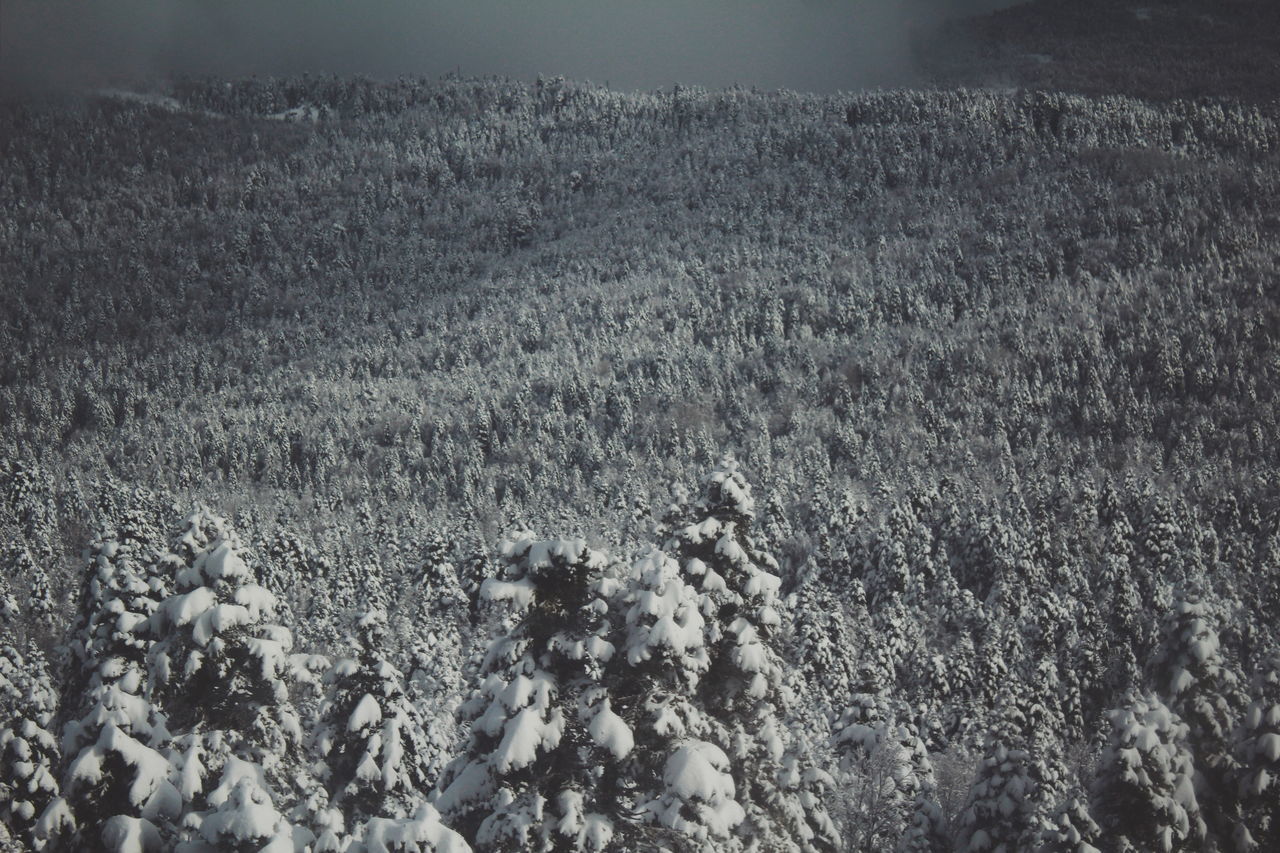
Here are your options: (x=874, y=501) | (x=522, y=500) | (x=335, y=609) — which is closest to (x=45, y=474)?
(x=522, y=500)

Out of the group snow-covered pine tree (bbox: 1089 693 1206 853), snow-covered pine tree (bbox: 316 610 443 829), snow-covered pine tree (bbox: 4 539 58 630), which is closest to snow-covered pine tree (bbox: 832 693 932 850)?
snow-covered pine tree (bbox: 1089 693 1206 853)

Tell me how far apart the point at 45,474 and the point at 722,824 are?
19680 centimetres

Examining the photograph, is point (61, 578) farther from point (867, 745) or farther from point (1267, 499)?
point (1267, 499)

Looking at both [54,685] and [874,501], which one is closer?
[54,685]

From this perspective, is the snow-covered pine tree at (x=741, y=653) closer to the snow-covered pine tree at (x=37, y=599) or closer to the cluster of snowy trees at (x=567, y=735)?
the cluster of snowy trees at (x=567, y=735)

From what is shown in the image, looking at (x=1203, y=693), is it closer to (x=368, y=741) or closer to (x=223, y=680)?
(x=368, y=741)

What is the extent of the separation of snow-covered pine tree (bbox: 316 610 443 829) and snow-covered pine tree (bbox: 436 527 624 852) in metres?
6.98

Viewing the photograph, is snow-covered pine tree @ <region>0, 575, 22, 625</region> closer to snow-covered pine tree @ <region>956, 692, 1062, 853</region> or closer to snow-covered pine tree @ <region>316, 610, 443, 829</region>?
snow-covered pine tree @ <region>316, 610, 443, 829</region>

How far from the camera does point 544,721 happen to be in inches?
468

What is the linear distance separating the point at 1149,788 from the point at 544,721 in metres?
12.3

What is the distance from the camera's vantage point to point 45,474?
17712 cm

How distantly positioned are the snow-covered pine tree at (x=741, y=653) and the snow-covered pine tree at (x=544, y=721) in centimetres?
200

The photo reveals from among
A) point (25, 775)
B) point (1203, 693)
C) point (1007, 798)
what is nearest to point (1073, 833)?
point (1203, 693)

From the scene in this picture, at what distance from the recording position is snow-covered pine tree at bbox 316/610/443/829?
757 inches
